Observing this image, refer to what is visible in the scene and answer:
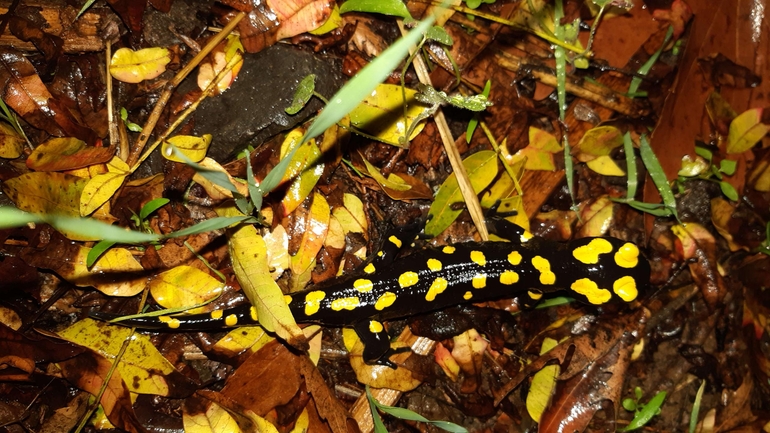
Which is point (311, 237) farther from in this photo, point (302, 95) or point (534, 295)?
point (534, 295)

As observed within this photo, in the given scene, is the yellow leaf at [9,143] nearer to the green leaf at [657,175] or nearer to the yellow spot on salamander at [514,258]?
the yellow spot on salamander at [514,258]

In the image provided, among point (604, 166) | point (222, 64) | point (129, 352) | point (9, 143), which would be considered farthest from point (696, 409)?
point (9, 143)

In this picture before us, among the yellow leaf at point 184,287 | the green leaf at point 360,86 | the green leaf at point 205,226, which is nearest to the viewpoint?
the green leaf at point 360,86

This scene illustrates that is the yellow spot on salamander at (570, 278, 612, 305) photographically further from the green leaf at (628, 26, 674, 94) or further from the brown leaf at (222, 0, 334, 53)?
the brown leaf at (222, 0, 334, 53)

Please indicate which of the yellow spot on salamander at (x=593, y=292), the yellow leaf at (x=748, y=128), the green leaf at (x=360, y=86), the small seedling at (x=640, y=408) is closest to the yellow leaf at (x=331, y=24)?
the green leaf at (x=360, y=86)

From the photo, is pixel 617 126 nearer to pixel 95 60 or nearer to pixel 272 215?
pixel 272 215

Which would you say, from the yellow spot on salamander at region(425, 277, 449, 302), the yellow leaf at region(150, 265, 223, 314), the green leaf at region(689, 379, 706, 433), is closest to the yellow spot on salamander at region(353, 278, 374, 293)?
the yellow spot on salamander at region(425, 277, 449, 302)

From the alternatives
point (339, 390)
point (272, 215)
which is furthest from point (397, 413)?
point (272, 215)
